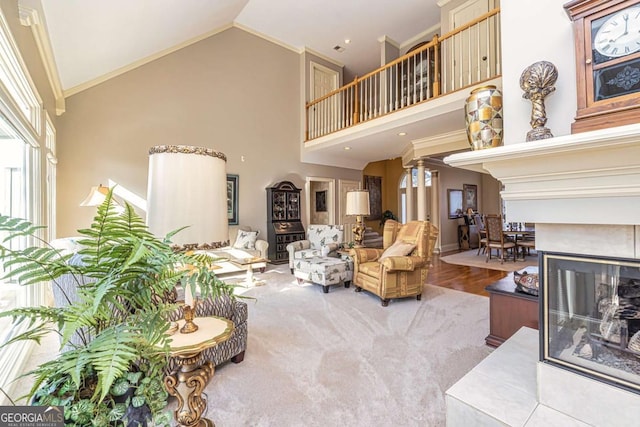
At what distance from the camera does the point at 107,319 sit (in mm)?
715

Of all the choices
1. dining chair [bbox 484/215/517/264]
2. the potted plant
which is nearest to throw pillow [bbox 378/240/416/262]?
the potted plant

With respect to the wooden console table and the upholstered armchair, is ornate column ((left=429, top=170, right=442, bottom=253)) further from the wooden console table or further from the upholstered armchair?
the wooden console table

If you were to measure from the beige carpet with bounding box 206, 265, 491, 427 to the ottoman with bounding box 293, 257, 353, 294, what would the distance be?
43cm

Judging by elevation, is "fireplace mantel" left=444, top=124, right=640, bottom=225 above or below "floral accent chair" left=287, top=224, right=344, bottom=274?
above

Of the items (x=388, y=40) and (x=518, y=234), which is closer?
(x=388, y=40)

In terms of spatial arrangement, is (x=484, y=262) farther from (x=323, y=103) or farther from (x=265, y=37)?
(x=265, y=37)

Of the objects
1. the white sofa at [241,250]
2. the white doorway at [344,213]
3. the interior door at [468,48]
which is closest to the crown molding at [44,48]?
the white sofa at [241,250]

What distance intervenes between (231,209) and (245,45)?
3.40m

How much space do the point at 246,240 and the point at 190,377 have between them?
4.35 m

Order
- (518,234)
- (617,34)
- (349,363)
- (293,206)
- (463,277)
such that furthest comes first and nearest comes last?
1. (293,206)
2. (518,234)
3. (463,277)
4. (349,363)
5. (617,34)

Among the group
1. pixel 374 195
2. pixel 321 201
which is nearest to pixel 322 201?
pixel 321 201

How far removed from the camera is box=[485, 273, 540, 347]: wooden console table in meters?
2.26

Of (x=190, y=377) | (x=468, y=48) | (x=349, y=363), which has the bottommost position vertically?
(x=349, y=363)

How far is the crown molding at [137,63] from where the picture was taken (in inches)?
167
